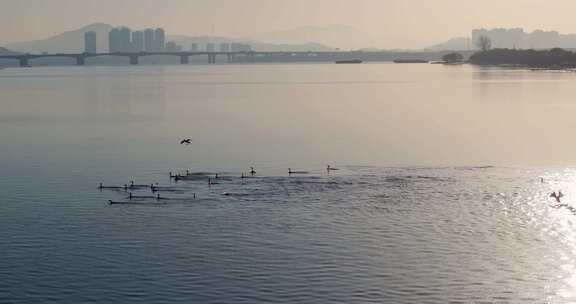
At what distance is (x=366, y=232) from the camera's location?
23.0m

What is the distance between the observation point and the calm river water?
1858 cm

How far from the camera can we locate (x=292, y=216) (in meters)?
25.1

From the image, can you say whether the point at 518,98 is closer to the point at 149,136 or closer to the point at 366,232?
the point at 149,136

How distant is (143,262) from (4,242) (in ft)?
15.2

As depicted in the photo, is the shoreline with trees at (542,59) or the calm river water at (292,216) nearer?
the calm river water at (292,216)

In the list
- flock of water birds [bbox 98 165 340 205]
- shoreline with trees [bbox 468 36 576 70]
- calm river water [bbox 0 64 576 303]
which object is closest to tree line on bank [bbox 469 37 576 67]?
shoreline with trees [bbox 468 36 576 70]

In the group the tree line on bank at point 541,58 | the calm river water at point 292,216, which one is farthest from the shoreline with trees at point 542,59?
the calm river water at point 292,216

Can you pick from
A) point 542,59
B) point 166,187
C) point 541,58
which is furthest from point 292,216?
point 541,58

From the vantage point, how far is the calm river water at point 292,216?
18578mm

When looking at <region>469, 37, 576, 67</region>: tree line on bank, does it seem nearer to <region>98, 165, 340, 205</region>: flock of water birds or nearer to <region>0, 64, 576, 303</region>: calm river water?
<region>0, 64, 576, 303</region>: calm river water

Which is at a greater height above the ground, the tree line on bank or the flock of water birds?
the tree line on bank

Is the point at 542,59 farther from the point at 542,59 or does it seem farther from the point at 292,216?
the point at 292,216

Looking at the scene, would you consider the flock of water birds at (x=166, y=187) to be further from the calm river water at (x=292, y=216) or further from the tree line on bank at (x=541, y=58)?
the tree line on bank at (x=541, y=58)

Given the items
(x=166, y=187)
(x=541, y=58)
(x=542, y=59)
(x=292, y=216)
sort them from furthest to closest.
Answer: (x=541, y=58) → (x=542, y=59) → (x=166, y=187) → (x=292, y=216)
